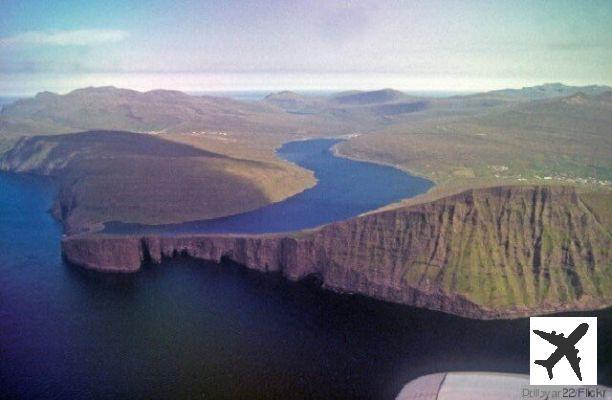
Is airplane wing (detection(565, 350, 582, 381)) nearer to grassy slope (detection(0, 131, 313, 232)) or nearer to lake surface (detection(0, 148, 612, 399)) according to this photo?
lake surface (detection(0, 148, 612, 399))

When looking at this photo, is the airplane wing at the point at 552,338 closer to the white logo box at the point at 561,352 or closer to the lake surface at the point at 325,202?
the white logo box at the point at 561,352

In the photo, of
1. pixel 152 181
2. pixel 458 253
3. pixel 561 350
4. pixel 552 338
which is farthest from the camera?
pixel 152 181

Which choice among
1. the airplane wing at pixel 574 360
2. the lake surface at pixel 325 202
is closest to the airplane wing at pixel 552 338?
the airplane wing at pixel 574 360

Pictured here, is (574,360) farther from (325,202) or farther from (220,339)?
(325,202)

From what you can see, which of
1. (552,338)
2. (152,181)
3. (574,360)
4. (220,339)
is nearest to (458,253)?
(220,339)

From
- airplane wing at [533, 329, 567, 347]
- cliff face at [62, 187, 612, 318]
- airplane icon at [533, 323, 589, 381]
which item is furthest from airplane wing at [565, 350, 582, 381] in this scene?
cliff face at [62, 187, 612, 318]

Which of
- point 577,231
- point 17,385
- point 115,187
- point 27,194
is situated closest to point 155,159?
point 115,187
